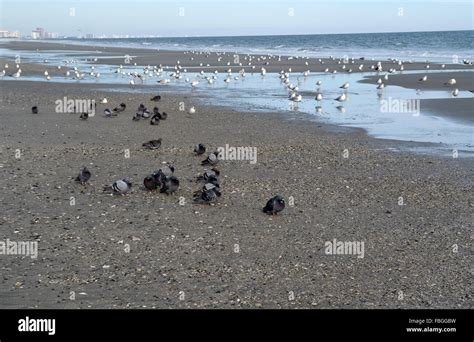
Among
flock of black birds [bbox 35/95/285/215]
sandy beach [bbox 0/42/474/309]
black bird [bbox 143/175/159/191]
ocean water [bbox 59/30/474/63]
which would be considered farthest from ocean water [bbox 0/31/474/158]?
ocean water [bbox 59/30/474/63]

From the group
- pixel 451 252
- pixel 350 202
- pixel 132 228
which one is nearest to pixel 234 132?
pixel 350 202

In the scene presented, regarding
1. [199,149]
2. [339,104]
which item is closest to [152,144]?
[199,149]

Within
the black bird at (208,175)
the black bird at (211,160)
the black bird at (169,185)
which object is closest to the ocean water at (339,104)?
the black bird at (211,160)

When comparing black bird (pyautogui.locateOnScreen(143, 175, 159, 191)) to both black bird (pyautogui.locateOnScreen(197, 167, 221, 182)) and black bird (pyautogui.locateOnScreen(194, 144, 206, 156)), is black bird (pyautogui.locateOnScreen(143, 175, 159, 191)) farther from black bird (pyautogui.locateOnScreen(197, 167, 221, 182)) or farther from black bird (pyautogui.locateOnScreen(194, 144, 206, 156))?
black bird (pyautogui.locateOnScreen(194, 144, 206, 156))

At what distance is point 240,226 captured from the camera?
8000 millimetres

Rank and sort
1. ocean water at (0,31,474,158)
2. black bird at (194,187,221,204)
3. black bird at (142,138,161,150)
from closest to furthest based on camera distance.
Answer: black bird at (194,187,221,204) < black bird at (142,138,161,150) < ocean water at (0,31,474,158)

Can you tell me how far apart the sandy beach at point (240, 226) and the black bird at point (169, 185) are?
136 mm

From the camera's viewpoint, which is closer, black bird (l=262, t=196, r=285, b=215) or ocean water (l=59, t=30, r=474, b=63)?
black bird (l=262, t=196, r=285, b=215)

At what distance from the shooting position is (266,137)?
1477 centimetres

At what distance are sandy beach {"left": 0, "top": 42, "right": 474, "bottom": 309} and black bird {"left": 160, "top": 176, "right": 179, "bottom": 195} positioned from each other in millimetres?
136

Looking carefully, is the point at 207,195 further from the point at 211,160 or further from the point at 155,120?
the point at 155,120

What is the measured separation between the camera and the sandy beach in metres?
5.89

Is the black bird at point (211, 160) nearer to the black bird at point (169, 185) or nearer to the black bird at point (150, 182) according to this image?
the black bird at point (169, 185)
